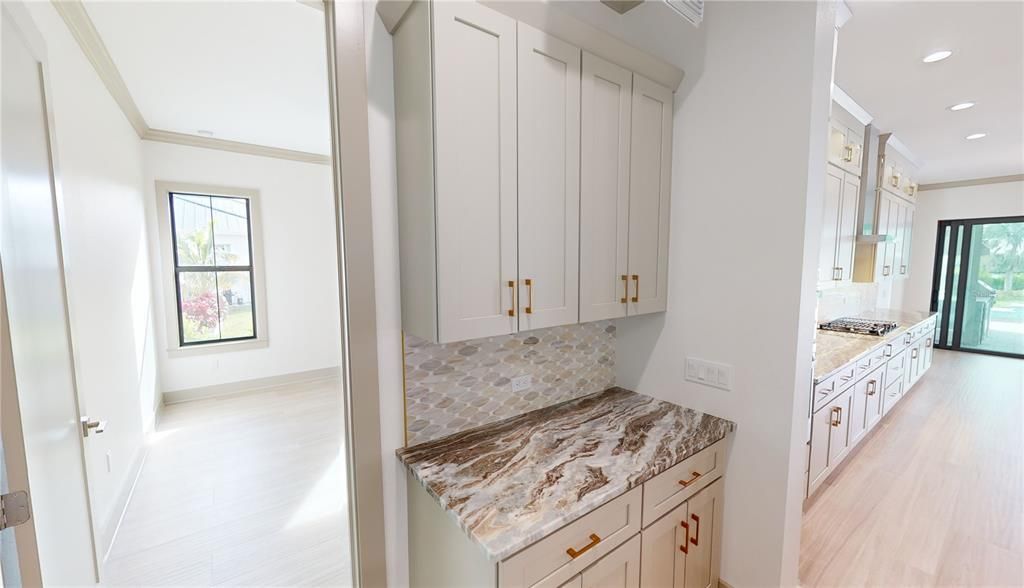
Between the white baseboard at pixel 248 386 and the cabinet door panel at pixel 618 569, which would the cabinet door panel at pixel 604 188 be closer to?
the cabinet door panel at pixel 618 569

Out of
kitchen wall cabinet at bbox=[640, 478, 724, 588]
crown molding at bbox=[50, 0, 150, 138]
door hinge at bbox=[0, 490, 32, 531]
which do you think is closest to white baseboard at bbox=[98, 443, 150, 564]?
door hinge at bbox=[0, 490, 32, 531]

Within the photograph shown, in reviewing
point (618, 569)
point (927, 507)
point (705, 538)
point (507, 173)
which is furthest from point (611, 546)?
point (927, 507)

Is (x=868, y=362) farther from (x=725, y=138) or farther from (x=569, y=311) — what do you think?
(x=569, y=311)

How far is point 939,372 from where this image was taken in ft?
17.7

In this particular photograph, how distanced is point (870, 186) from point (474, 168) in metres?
4.35

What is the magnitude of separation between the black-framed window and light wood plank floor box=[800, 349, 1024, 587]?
5640mm

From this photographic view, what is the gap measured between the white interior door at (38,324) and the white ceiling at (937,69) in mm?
3485

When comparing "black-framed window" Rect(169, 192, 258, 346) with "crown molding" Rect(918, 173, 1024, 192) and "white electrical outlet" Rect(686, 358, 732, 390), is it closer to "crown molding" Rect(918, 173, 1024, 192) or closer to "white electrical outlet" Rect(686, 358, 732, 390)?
"white electrical outlet" Rect(686, 358, 732, 390)

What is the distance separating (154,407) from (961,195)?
35.6 ft

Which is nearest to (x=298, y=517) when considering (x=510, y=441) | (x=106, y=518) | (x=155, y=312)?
(x=106, y=518)

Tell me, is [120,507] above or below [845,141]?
below

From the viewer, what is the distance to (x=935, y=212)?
6.36m

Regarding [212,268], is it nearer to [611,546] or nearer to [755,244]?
[611,546]

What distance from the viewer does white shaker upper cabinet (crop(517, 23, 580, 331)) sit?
139cm
